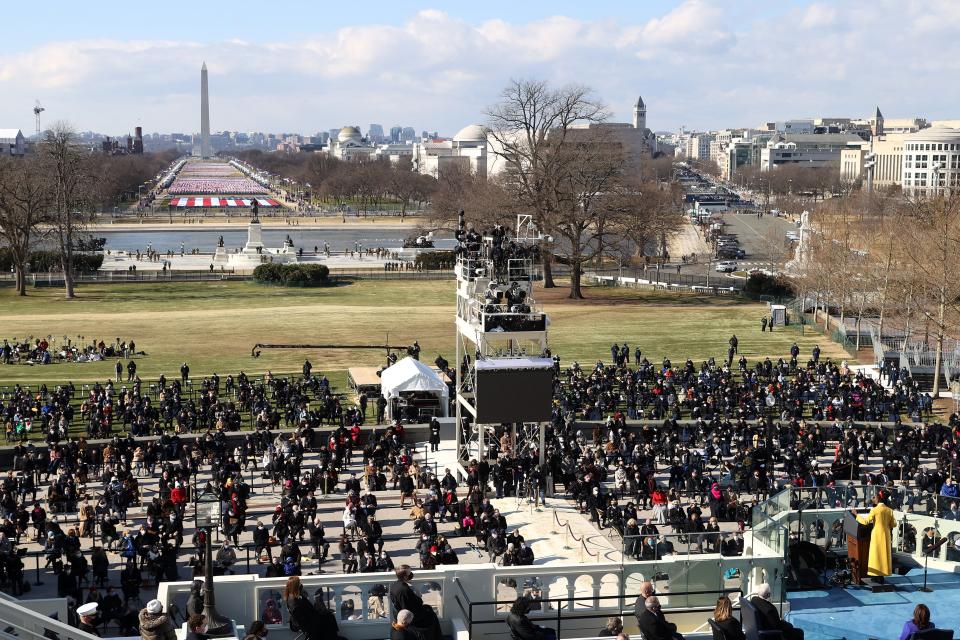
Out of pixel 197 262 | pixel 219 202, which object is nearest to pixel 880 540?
pixel 197 262

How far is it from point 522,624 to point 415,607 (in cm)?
117

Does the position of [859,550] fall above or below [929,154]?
below

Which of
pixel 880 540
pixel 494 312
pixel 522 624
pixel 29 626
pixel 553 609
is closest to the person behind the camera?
pixel 29 626

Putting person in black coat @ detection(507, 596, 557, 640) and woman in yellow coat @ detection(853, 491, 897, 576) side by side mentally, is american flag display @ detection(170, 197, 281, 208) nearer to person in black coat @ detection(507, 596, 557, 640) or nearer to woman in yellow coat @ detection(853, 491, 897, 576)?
woman in yellow coat @ detection(853, 491, 897, 576)

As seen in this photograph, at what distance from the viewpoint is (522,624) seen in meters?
12.7

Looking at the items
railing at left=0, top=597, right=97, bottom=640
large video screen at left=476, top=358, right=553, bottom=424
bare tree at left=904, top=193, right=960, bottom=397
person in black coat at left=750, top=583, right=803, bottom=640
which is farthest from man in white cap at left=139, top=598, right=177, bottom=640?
bare tree at left=904, top=193, right=960, bottom=397

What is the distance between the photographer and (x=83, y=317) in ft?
190

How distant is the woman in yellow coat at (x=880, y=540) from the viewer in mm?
16125

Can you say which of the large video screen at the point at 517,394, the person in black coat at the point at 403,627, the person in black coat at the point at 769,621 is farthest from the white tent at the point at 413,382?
the person in black coat at the point at 769,621

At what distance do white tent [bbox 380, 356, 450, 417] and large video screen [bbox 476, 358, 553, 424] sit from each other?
7.06 m

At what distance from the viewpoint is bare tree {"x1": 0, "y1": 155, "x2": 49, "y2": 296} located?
67.9 metres

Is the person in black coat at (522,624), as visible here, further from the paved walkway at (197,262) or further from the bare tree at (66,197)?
the paved walkway at (197,262)

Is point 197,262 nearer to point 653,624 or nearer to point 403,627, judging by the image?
point 403,627

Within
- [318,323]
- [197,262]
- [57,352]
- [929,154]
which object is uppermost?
[929,154]
